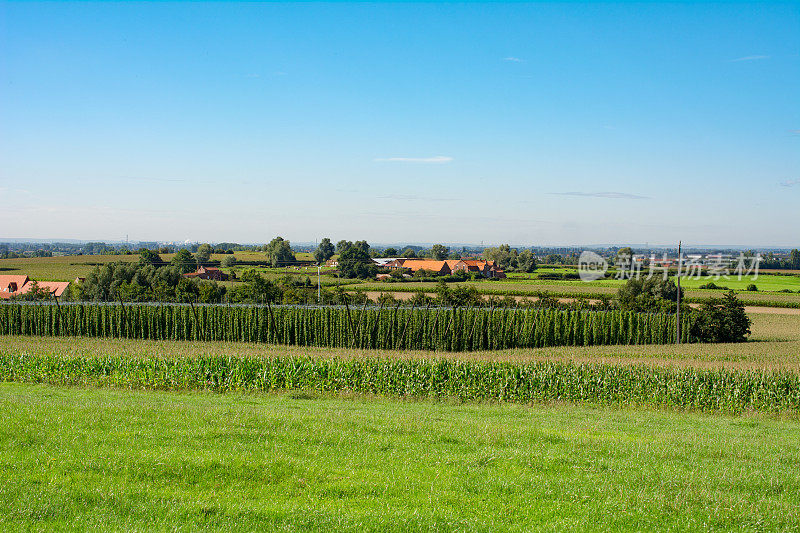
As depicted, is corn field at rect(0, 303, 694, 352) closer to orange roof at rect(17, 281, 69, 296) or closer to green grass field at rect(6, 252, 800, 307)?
green grass field at rect(6, 252, 800, 307)

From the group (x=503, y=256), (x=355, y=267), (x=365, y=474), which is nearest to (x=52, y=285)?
(x=355, y=267)

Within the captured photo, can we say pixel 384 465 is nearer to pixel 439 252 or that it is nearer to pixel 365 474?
pixel 365 474

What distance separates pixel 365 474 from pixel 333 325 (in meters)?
27.8

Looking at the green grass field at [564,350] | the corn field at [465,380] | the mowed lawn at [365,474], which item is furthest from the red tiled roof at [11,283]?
the mowed lawn at [365,474]

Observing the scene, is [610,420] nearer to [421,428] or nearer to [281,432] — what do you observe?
[421,428]

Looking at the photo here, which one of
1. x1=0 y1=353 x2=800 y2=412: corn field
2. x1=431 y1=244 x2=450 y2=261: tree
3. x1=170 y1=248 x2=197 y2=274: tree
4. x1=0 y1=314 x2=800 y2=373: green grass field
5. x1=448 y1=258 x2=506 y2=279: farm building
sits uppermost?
x1=431 y1=244 x2=450 y2=261: tree

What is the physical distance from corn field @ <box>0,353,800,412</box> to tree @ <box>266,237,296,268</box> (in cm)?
8901

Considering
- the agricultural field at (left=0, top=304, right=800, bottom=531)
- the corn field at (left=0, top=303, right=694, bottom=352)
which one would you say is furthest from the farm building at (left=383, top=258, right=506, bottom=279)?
the agricultural field at (left=0, top=304, right=800, bottom=531)

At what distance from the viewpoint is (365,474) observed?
294 inches

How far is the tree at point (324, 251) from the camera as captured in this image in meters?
125

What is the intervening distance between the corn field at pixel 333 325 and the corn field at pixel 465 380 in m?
15.4

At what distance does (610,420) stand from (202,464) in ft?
31.0

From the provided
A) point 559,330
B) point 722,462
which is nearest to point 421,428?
point 722,462

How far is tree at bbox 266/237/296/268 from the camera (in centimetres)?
10838
